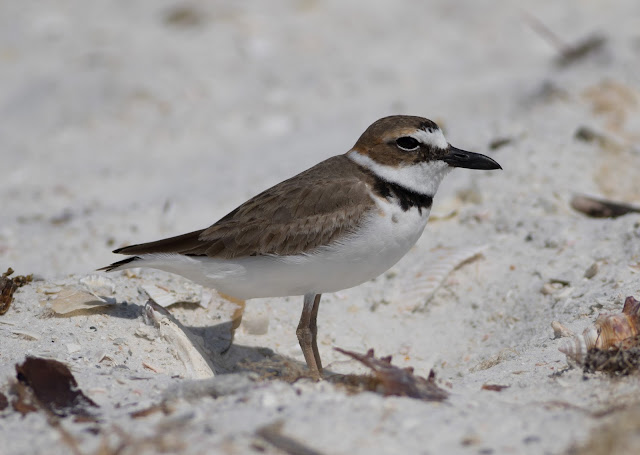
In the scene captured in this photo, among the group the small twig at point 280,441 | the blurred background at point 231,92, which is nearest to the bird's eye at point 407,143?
the small twig at point 280,441

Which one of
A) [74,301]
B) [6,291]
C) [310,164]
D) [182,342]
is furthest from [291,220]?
[310,164]

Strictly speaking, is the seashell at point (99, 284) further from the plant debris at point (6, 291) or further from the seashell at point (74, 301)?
the plant debris at point (6, 291)

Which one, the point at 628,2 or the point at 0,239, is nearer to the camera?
the point at 0,239

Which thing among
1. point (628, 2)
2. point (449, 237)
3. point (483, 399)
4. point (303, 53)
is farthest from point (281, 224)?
point (628, 2)

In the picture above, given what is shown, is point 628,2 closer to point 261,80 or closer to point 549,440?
point 261,80

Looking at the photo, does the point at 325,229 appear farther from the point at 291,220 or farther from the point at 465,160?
the point at 465,160

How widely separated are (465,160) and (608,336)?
135 cm

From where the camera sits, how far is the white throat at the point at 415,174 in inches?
168

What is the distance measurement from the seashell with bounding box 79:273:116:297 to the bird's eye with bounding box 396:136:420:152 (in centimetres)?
189

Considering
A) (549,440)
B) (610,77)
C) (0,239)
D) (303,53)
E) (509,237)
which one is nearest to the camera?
(549,440)

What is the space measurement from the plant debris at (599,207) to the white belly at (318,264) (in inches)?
82.6

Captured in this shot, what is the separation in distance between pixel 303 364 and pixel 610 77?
5017mm

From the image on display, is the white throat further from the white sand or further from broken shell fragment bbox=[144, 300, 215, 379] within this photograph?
broken shell fragment bbox=[144, 300, 215, 379]

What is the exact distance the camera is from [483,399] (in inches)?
128
